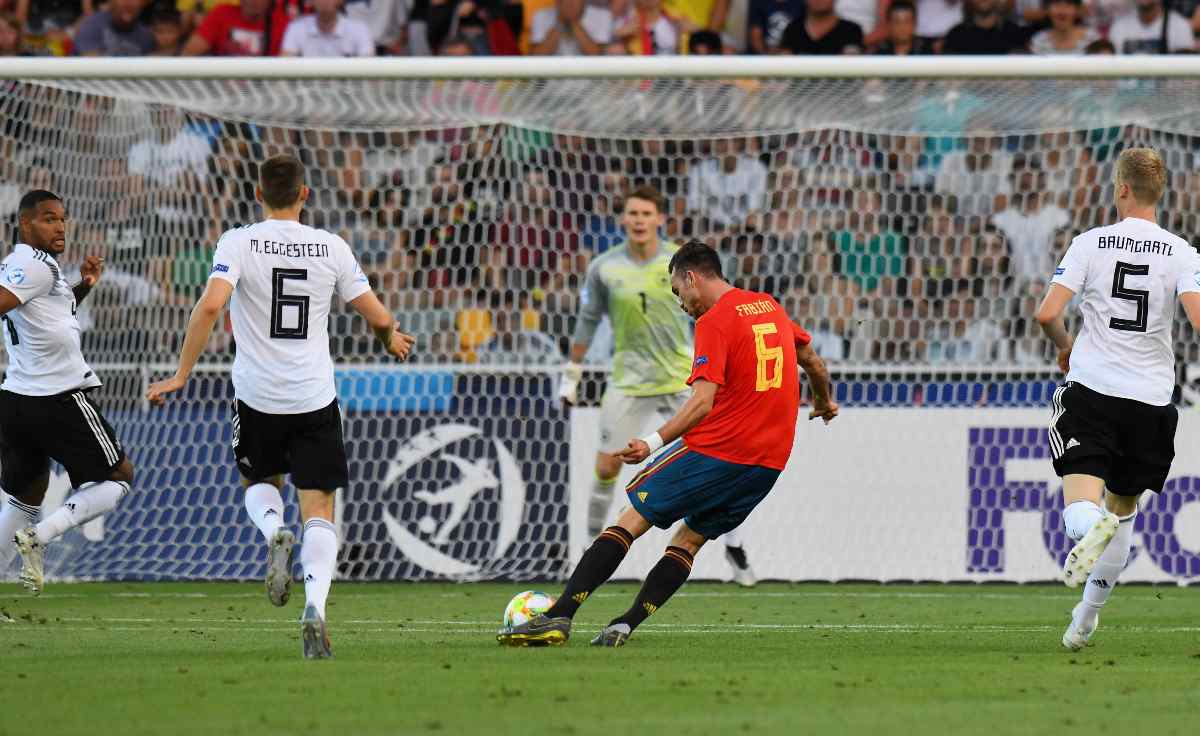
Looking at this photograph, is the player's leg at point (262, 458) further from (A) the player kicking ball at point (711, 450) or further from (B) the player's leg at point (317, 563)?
(A) the player kicking ball at point (711, 450)

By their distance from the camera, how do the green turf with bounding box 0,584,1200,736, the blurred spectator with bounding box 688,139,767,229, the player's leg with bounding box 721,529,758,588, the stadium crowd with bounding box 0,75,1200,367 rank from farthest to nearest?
the blurred spectator with bounding box 688,139,767,229 < the stadium crowd with bounding box 0,75,1200,367 < the player's leg with bounding box 721,529,758,588 < the green turf with bounding box 0,584,1200,736

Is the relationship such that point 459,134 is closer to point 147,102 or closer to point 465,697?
point 147,102

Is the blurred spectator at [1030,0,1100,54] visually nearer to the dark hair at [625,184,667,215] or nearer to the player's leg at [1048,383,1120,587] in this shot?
the dark hair at [625,184,667,215]

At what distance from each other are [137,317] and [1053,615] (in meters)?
6.62

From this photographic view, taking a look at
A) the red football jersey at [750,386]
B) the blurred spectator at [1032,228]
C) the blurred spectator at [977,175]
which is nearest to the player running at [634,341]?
the blurred spectator at [977,175]

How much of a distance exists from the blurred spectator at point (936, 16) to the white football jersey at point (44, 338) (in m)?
8.60

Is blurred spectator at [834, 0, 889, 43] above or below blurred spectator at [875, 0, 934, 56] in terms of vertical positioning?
above

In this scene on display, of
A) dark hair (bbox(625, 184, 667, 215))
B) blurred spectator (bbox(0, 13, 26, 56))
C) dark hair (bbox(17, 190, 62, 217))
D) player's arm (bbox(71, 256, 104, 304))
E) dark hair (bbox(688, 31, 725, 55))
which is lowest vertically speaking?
player's arm (bbox(71, 256, 104, 304))

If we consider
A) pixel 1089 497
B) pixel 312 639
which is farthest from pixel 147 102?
pixel 1089 497

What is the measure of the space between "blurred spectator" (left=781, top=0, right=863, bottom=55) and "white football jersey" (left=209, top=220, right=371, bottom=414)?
28.3ft

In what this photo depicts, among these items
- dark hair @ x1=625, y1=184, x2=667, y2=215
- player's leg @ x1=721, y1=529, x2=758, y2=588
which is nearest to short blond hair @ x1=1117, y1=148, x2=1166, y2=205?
dark hair @ x1=625, y1=184, x2=667, y2=215

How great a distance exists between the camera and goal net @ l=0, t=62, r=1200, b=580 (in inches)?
482

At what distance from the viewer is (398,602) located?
10.7m

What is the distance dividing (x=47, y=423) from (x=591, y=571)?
3.68 metres
